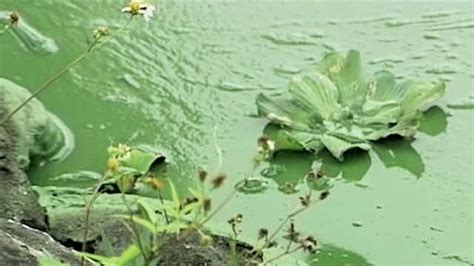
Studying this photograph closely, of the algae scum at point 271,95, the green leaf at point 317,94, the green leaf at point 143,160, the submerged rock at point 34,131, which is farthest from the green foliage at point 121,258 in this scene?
the green leaf at point 317,94

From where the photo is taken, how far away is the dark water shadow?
2246 millimetres

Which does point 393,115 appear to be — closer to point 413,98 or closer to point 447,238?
point 413,98

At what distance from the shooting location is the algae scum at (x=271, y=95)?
93.2 inches

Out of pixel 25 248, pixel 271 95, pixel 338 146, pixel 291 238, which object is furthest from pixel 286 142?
pixel 25 248

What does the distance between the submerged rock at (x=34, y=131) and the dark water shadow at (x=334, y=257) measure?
56cm

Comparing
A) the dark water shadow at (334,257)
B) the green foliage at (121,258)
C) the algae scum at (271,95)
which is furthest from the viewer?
the algae scum at (271,95)

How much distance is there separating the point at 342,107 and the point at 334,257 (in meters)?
0.50

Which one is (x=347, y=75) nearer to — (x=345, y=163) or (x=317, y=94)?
(x=317, y=94)

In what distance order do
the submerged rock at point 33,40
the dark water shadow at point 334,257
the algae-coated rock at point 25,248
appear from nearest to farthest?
the algae-coated rock at point 25,248, the dark water shadow at point 334,257, the submerged rock at point 33,40

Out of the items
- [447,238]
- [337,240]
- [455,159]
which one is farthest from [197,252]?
[455,159]

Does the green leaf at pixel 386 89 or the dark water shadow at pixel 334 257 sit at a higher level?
the green leaf at pixel 386 89

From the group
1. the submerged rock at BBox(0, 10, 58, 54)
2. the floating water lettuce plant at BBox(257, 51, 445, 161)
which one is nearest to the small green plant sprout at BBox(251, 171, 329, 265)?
the floating water lettuce plant at BBox(257, 51, 445, 161)

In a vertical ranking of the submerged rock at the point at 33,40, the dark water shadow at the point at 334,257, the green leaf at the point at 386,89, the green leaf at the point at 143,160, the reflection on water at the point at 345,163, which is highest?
the submerged rock at the point at 33,40

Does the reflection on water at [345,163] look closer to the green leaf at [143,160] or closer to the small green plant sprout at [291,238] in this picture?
the small green plant sprout at [291,238]
